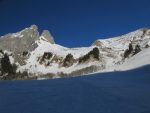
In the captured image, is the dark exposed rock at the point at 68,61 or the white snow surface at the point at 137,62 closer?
the white snow surface at the point at 137,62

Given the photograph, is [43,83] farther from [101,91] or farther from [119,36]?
[119,36]

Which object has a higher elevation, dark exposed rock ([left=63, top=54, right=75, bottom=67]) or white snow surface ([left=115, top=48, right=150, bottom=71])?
dark exposed rock ([left=63, top=54, right=75, bottom=67])

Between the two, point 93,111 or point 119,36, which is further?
point 119,36

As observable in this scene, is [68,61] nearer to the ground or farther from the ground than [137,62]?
farther from the ground

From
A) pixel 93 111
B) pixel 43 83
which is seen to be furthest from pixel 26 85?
pixel 93 111

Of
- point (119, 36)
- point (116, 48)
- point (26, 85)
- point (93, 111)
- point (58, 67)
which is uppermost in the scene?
point (119, 36)

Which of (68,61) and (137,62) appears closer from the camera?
(137,62)

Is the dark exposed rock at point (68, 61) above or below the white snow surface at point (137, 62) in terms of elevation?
above

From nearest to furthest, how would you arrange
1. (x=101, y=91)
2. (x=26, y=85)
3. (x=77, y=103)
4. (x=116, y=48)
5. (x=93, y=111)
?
(x=93, y=111)
(x=77, y=103)
(x=101, y=91)
(x=26, y=85)
(x=116, y=48)

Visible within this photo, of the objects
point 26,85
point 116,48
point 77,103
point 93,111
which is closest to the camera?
point 93,111

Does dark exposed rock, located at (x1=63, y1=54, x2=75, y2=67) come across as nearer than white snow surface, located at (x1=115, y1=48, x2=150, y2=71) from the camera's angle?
No

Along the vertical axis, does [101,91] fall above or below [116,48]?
below
